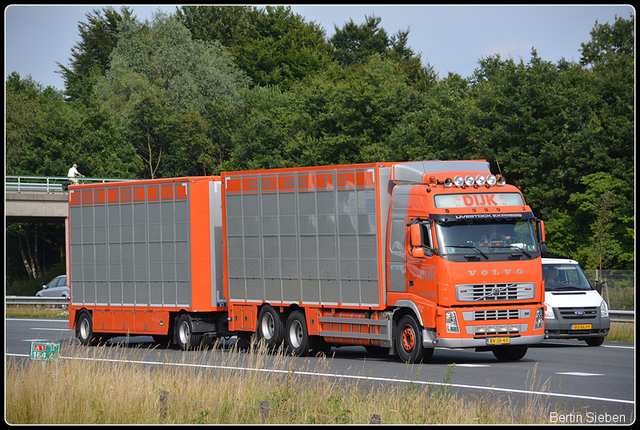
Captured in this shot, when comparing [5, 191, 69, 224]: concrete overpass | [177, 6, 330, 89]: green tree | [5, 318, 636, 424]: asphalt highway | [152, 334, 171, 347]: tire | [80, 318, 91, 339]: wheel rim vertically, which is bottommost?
[5, 318, 636, 424]: asphalt highway

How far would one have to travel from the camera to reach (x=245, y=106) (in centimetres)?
7069

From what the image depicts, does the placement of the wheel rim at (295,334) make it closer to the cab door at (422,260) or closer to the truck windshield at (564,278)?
the cab door at (422,260)

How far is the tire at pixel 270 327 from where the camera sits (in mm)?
18939

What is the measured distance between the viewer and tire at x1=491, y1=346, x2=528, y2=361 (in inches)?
687

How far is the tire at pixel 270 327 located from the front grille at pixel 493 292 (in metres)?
4.53

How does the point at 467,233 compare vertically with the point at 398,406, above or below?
above

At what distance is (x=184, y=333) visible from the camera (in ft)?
67.4

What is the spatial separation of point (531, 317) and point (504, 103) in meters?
28.1

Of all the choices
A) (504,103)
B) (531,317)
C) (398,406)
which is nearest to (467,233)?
(531,317)

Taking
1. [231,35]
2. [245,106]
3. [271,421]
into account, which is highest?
[231,35]

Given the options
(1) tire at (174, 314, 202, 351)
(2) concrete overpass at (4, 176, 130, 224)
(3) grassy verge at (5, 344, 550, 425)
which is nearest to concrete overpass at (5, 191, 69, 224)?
(2) concrete overpass at (4, 176, 130, 224)

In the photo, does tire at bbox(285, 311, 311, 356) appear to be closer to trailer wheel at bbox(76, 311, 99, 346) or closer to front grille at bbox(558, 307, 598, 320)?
front grille at bbox(558, 307, 598, 320)

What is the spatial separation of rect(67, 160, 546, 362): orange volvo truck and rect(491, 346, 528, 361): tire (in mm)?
23

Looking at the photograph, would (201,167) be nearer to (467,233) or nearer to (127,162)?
(127,162)
